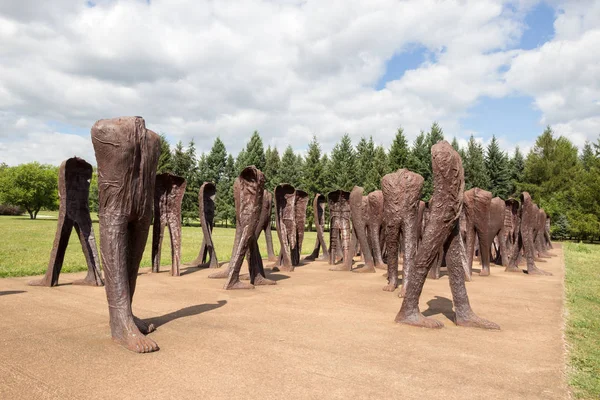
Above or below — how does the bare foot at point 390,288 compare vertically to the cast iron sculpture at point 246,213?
below

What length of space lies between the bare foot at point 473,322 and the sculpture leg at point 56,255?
740cm

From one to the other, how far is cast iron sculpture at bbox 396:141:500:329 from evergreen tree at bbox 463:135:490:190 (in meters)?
36.2

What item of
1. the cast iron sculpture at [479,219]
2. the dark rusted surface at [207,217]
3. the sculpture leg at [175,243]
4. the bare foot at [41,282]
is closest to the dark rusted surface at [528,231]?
the cast iron sculpture at [479,219]

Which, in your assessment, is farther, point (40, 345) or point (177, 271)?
point (177, 271)

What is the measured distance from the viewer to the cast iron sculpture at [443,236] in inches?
229

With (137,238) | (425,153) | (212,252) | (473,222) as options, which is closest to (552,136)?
(425,153)

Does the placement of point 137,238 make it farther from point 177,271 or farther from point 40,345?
point 177,271

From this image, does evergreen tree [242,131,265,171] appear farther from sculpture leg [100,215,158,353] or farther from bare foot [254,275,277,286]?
sculpture leg [100,215,158,353]

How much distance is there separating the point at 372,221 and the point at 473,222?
10.4 ft

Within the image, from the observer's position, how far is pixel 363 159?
152 feet

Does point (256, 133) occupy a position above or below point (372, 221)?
above

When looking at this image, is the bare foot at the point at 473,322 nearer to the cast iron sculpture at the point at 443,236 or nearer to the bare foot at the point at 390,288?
the cast iron sculpture at the point at 443,236

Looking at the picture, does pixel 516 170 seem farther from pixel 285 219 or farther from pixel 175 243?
pixel 175 243

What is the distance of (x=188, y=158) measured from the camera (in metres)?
44.6
